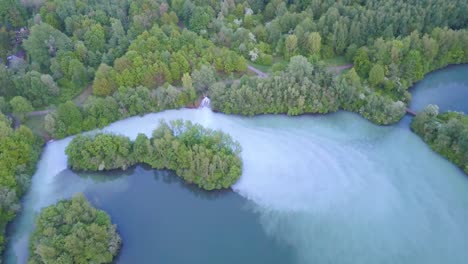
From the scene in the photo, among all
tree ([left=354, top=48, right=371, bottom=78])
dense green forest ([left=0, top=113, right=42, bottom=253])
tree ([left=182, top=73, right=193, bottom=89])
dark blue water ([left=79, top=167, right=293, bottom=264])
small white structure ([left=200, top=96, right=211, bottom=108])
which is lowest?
dark blue water ([left=79, top=167, right=293, bottom=264])

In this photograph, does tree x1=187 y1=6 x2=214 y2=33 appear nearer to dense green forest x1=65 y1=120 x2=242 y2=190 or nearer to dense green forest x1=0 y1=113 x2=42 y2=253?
dense green forest x1=65 y1=120 x2=242 y2=190

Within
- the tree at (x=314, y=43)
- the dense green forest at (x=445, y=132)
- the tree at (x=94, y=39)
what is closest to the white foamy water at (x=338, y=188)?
the dense green forest at (x=445, y=132)

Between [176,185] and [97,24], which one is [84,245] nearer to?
[176,185]

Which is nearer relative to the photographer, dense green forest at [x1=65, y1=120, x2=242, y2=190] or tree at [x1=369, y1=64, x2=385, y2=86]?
dense green forest at [x1=65, y1=120, x2=242, y2=190]

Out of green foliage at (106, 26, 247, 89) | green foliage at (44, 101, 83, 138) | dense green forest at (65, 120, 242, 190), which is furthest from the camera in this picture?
green foliage at (106, 26, 247, 89)

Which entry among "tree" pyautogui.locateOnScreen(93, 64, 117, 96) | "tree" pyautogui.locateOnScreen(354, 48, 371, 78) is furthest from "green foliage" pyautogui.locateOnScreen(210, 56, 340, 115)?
"tree" pyautogui.locateOnScreen(93, 64, 117, 96)

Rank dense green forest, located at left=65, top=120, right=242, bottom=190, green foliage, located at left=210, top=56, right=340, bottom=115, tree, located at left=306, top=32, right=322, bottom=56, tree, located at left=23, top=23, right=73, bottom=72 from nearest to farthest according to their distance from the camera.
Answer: dense green forest, located at left=65, top=120, right=242, bottom=190 < green foliage, located at left=210, top=56, right=340, bottom=115 < tree, located at left=23, top=23, right=73, bottom=72 < tree, located at left=306, top=32, right=322, bottom=56

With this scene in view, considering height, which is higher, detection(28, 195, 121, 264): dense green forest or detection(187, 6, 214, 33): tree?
detection(187, 6, 214, 33): tree

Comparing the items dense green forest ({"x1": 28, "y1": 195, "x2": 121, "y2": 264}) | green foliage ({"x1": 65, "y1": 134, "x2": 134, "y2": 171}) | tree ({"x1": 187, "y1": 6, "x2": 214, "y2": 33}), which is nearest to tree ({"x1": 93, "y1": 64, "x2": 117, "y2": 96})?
green foliage ({"x1": 65, "y1": 134, "x2": 134, "y2": 171})
